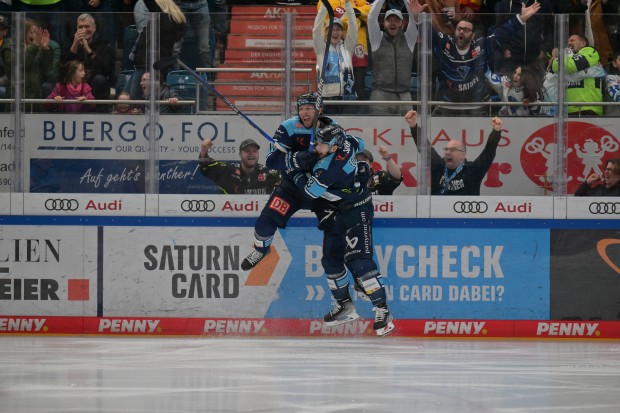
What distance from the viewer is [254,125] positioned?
11.3 m

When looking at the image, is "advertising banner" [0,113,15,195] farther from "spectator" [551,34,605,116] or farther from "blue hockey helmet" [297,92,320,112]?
"spectator" [551,34,605,116]

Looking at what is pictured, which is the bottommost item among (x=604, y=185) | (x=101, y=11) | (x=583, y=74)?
(x=604, y=185)

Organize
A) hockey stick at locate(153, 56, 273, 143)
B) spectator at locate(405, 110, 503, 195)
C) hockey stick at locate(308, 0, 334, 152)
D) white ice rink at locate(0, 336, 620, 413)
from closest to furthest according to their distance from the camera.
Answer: white ice rink at locate(0, 336, 620, 413) < hockey stick at locate(308, 0, 334, 152) < hockey stick at locate(153, 56, 273, 143) < spectator at locate(405, 110, 503, 195)

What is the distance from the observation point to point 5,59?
11.7 meters

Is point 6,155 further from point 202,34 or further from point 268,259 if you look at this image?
point 268,259

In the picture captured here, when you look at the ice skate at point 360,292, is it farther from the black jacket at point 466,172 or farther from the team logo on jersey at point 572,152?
the team logo on jersey at point 572,152

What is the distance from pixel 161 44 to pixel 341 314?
314 cm

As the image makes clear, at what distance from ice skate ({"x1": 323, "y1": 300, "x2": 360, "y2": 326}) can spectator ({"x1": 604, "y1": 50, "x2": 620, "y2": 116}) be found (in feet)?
10.1

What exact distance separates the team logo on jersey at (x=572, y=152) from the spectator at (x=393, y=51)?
4.26 ft

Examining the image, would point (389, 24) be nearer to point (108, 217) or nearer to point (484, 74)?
point (484, 74)

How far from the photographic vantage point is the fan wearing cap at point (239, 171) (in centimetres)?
1155

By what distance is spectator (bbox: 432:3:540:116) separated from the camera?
37.6 feet

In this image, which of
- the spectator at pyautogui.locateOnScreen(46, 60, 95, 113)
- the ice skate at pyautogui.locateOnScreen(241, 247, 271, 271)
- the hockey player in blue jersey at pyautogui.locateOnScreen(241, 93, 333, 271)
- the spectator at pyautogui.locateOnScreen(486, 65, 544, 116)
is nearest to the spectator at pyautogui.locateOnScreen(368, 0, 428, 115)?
the spectator at pyautogui.locateOnScreen(486, 65, 544, 116)

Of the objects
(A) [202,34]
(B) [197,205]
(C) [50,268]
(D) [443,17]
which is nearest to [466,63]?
(D) [443,17]
